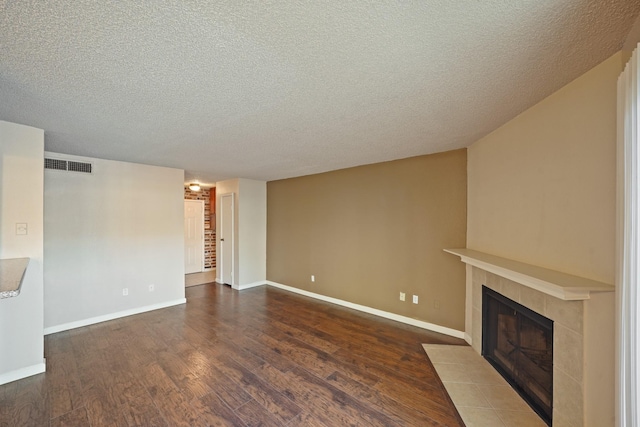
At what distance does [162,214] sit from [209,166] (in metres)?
1.22

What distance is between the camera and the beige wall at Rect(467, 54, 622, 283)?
1.45 meters

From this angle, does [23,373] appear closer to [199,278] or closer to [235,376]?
[235,376]

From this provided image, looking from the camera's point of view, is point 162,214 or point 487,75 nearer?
point 487,75

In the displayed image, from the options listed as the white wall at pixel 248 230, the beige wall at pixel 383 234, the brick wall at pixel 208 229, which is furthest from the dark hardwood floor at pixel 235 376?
the brick wall at pixel 208 229

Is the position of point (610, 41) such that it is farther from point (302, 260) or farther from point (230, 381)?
point (302, 260)

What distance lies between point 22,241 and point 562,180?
4.75 metres

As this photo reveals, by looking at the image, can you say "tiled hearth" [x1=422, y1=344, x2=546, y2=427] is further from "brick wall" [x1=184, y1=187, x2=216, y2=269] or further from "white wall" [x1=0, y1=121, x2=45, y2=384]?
"brick wall" [x1=184, y1=187, x2=216, y2=269]

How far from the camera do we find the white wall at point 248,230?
215 inches

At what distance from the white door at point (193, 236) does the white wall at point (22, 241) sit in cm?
444

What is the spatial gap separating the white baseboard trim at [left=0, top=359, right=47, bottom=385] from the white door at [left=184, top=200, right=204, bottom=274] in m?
4.45

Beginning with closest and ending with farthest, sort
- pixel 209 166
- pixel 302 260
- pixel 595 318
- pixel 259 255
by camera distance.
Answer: pixel 595 318 → pixel 209 166 → pixel 302 260 → pixel 259 255

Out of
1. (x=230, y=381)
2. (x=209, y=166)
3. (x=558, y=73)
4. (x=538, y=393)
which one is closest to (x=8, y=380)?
(x=230, y=381)

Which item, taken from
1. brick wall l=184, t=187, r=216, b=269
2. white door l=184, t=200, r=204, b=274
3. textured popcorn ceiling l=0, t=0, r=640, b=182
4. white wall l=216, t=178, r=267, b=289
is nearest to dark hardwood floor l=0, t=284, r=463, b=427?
white wall l=216, t=178, r=267, b=289

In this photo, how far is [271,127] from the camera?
245cm
